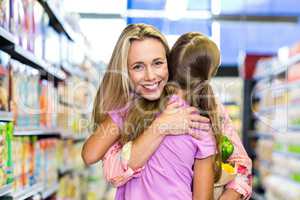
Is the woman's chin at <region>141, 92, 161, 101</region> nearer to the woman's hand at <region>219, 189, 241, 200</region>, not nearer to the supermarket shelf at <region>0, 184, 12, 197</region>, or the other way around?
the woman's hand at <region>219, 189, 241, 200</region>

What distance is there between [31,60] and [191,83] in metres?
1.38

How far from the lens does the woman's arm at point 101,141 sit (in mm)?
2123

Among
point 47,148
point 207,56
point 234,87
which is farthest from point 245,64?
point 207,56

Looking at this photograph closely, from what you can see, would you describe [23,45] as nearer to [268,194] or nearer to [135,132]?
[135,132]

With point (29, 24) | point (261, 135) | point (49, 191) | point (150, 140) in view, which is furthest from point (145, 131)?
point (261, 135)

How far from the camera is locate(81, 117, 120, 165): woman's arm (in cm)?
212

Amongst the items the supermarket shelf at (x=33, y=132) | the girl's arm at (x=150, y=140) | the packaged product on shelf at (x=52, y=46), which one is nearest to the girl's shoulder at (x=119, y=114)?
the girl's arm at (x=150, y=140)

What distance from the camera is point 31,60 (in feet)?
10.4

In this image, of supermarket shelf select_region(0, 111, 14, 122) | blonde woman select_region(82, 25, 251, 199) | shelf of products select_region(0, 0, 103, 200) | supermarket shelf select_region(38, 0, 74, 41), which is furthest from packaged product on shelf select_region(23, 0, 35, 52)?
blonde woman select_region(82, 25, 251, 199)

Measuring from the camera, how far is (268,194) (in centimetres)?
771

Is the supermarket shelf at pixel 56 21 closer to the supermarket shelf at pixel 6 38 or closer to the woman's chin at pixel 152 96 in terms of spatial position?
the supermarket shelf at pixel 6 38

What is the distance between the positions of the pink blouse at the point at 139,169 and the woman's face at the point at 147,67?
0.53 ft

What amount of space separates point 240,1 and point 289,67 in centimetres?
450

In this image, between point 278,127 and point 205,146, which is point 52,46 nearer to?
point 205,146
